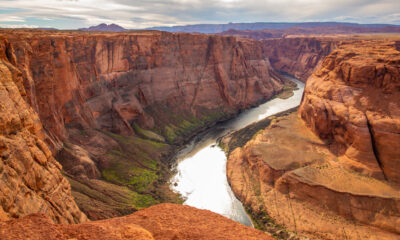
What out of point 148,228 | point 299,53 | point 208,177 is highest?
point 299,53

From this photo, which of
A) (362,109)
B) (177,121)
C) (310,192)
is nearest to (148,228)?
(310,192)

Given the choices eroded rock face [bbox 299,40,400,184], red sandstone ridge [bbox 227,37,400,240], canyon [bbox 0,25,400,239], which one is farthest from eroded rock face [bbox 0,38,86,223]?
eroded rock face [bbox 299,40,400,184]

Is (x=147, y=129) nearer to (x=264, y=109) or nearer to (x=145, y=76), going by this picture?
(x=145, y=76)

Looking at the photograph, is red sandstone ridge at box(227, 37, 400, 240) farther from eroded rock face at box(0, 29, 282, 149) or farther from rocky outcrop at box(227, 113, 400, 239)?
eroded rock face at box(0, 29, 282, 149)

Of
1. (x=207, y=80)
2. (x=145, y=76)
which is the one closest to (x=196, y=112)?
(x=207, y=80)

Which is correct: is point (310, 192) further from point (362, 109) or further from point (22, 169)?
point (22, 169)
